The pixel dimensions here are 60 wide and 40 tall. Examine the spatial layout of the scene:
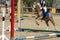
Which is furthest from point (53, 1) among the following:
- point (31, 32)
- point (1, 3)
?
point (31, 32)

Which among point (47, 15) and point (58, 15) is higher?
point (47, 15)

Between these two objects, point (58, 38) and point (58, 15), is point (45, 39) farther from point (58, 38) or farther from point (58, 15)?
point (58, 15)

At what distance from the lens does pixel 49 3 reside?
1235 inches

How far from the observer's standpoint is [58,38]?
11.4 metres

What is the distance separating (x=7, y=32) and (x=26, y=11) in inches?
761

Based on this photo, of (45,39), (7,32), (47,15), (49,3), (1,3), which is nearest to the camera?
(45,39)

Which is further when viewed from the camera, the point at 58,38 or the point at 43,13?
the point at 43,13

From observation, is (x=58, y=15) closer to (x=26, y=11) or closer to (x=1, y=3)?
(x=26, y=11)

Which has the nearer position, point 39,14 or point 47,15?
point 47,15

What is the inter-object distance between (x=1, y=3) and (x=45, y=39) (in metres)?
28.6

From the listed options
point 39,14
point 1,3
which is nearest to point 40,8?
point 39,14

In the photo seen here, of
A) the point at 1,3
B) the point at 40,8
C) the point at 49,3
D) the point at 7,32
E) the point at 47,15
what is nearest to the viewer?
the point at 7,32

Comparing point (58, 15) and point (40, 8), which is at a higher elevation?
point (40, 8)

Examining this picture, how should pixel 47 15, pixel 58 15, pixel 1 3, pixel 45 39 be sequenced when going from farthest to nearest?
pixel 1 3
pixel 58 15
pixel 47 15
pixel 45 39
